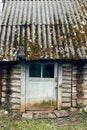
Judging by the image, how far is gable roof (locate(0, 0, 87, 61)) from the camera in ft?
37.4

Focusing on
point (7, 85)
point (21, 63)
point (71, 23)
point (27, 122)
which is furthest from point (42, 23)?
point (27, 122)

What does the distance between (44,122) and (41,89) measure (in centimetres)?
167

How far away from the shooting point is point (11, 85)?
11945 millimetres

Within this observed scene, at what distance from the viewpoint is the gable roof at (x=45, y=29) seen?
1141 centimetres

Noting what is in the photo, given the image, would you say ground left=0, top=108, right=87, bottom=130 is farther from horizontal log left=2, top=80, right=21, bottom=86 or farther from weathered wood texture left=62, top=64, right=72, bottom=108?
horizontal log left=2, top=80, right=21, bottom=86

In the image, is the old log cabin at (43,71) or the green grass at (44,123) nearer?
the green grass at (44,123)

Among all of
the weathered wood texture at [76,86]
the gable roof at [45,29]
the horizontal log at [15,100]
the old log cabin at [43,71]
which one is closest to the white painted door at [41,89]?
the old log cabin at [43,71]

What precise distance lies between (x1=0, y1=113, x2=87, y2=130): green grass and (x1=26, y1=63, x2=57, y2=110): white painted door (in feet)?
2.93

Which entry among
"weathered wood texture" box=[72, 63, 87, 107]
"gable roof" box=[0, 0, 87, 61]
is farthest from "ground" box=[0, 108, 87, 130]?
"gable roof" box=[0, 0, 87, 61]

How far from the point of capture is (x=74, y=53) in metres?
11.4

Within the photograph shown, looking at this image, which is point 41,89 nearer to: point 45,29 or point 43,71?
point 43,71

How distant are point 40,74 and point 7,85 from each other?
1.31 meters

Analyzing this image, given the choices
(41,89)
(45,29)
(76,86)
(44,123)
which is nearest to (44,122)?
(44,123)

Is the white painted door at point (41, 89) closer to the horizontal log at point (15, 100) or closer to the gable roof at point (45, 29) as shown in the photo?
the horizontal log at point (15, 100)
